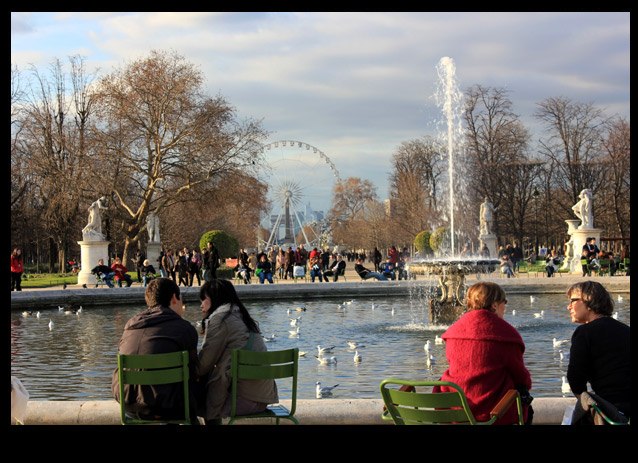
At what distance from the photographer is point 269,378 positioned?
18.2 feet

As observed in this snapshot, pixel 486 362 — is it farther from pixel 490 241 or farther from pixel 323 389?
pixel 490 241

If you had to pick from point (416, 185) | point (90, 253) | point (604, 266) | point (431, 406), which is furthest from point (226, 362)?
point (416, 185)

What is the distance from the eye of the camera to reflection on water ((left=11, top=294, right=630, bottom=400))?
31.1ft

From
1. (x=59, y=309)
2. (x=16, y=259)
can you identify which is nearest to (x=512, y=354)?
(x=59, y=309)

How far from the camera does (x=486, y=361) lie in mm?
4938

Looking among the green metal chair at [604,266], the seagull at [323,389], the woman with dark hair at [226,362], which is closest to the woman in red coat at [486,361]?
the woman with dark hair at [226,362]

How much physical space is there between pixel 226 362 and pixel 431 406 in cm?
Result: 169

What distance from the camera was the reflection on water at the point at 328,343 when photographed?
949 cm

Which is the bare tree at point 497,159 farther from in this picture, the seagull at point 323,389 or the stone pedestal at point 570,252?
the seagull at point 323,389

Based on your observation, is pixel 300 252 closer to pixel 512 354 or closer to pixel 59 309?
pixel 59 309

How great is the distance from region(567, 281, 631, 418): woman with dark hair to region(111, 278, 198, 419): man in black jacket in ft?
8.06

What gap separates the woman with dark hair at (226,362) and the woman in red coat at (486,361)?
4.58ft

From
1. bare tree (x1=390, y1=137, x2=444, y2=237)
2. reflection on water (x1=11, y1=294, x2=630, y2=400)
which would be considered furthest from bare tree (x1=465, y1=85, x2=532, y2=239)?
reflection on water (x1=11, y1=294, x2=630, y2=400)

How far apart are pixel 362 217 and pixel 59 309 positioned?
76421 mm
